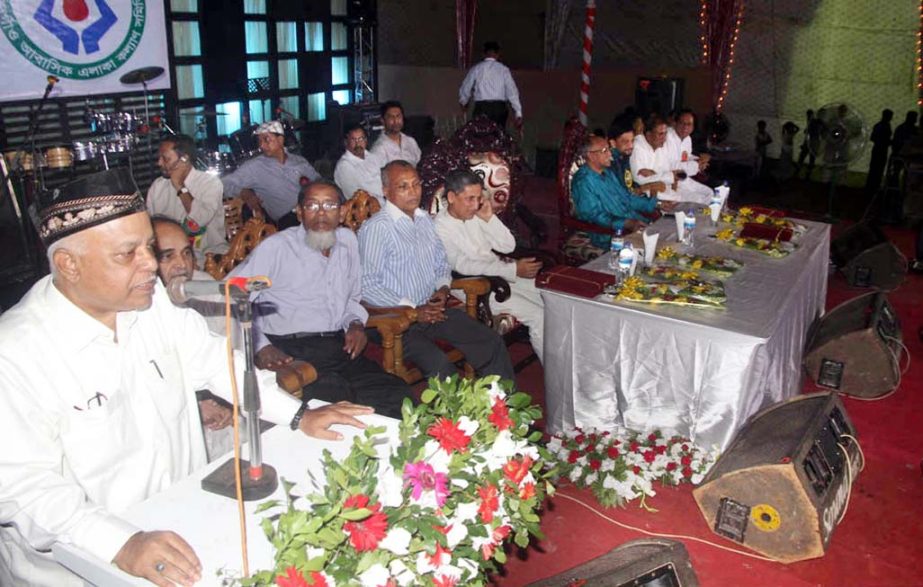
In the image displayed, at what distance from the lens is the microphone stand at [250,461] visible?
5.61ft

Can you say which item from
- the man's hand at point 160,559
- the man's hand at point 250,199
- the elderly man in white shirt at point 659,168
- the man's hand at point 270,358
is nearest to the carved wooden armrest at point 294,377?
the man's hand at point 270,358

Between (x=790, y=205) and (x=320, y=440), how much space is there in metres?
8.94

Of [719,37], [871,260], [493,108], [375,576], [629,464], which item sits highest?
[719,37]

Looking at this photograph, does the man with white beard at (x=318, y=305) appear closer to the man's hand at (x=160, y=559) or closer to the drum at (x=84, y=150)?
the man's hand at (x=160, y=559)

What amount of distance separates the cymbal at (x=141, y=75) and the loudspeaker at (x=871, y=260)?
7.03 meters

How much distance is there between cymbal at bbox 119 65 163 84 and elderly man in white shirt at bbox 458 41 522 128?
3908 mm

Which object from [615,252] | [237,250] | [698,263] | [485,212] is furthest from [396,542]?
[485,212]

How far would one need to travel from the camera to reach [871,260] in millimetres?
6512

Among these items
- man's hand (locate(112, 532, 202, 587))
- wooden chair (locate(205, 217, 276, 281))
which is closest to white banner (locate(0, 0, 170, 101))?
wooden chair (locate(205, 217, 276, 281))

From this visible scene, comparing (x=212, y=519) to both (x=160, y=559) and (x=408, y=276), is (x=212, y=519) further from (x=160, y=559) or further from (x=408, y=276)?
(x=408, y=276)

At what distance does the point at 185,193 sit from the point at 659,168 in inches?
166

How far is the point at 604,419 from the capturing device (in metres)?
3.83

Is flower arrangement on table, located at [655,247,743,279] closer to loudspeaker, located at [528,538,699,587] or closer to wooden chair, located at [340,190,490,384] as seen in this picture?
wooden chair, located at [340,190,490,384]

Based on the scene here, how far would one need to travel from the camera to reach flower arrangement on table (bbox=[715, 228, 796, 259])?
4.48 m
